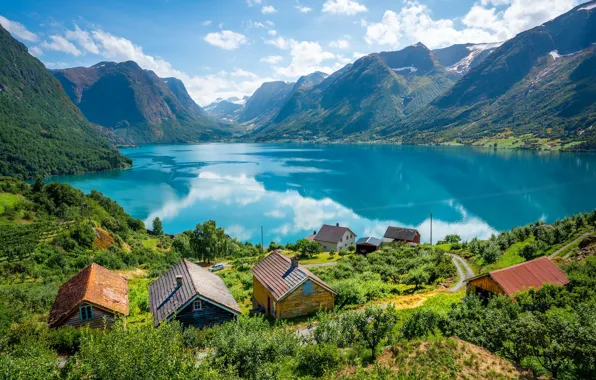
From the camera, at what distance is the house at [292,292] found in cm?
2672

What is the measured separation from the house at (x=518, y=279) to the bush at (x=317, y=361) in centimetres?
1489

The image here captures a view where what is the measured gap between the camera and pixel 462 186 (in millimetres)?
123125

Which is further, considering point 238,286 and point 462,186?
point 462,186

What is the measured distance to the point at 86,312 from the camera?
2373cm

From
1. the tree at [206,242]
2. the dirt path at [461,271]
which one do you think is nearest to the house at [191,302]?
the dirt path at [461,271]

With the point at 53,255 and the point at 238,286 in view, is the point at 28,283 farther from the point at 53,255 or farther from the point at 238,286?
the point at 238,286

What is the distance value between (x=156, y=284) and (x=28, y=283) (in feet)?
62.1

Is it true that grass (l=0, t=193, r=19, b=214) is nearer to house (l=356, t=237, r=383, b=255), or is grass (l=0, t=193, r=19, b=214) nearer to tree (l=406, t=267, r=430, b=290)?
house (l=356, t=237, r=383, b=255)

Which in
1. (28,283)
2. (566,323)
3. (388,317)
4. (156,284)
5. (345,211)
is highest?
(566,323)

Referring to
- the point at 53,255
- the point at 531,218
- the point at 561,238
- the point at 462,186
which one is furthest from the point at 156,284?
the point at 462,186

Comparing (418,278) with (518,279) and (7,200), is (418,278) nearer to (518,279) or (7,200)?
(518,279)

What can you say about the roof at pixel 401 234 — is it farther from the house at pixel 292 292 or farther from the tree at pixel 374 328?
the tree at pixel 374 328

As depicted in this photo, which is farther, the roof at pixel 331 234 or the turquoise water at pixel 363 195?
the turquoise water at pixel 363 195

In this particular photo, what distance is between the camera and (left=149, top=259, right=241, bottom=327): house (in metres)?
23.5
